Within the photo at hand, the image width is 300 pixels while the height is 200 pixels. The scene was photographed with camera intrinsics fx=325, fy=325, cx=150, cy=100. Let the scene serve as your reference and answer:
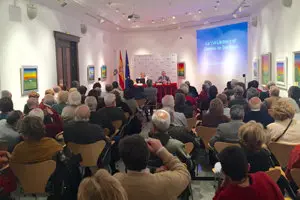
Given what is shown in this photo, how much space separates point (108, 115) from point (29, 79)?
319cm

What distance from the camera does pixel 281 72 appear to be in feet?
27.8

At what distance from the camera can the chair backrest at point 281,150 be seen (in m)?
3.55

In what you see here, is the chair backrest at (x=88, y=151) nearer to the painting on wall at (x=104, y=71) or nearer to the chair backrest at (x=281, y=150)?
the chair backrest at (x=281, y=150)

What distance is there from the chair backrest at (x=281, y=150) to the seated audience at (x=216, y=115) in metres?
1.44

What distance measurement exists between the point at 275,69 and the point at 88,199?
348 inches

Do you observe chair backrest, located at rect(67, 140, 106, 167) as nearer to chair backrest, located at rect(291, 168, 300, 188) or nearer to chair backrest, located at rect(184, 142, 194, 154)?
chair backrest, located at rect(184, 142, 194, 154)

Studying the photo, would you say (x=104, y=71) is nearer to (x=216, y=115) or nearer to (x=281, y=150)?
(x=216, y=115)

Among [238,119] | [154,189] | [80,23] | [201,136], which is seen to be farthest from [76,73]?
[154,189]

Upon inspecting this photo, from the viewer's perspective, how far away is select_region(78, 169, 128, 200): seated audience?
4.18 feet

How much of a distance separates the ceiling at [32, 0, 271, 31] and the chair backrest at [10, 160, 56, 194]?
5593 mm

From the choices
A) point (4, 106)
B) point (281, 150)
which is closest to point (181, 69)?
point (4, 106)

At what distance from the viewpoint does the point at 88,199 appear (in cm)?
129

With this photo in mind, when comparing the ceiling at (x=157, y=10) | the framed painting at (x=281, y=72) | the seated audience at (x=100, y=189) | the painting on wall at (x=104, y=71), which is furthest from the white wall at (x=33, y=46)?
the framed painting at (x=281, y=72)

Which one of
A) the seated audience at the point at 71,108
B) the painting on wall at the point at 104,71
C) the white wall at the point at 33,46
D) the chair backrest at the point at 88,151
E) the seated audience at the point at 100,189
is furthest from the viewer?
the painting on wall at the point at 104,71
